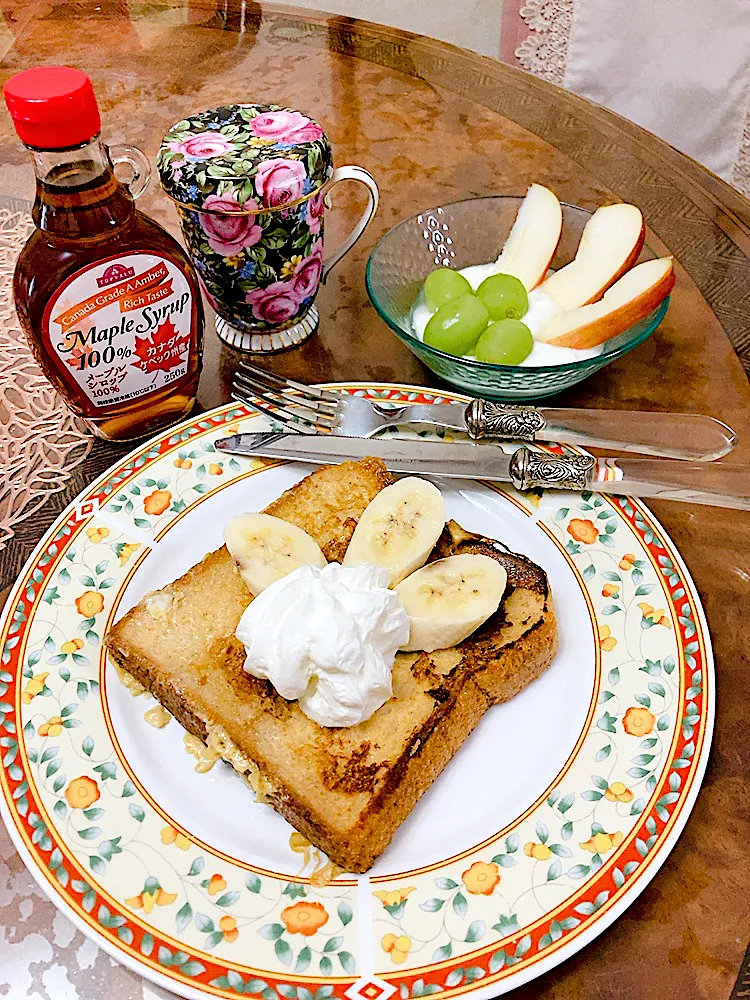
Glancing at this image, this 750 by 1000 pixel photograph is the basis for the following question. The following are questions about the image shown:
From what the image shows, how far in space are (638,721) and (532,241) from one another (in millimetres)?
914

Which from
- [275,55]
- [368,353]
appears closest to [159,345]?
[368,353]

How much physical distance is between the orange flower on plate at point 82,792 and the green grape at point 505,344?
0.82 meters

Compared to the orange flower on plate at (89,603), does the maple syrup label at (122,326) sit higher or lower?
higher

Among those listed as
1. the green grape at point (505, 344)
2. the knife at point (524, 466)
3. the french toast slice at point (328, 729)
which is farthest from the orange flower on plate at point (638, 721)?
the green grape at point (505, 344)

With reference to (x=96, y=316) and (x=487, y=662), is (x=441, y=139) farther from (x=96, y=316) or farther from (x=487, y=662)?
(x=487, y=662)

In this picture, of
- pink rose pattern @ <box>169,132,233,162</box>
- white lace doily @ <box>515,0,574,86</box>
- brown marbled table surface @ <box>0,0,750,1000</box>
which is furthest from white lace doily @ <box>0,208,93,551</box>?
white lace doily @ <box>515,0,574,86</box>

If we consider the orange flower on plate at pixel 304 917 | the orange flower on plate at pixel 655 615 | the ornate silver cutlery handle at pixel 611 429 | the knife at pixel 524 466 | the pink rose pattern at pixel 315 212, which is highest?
the pink rose pattern at pixel 315 212

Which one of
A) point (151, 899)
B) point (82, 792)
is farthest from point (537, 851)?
point (82, 792)

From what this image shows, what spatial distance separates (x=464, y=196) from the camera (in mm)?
1820

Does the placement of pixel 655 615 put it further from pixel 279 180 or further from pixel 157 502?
pixel 279 180

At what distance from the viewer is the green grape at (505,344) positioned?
133 cm

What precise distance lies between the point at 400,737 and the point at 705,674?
1.23 ft

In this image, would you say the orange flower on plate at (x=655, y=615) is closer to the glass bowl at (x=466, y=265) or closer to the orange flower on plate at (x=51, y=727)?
the glass bowl at (x=466, y=265)

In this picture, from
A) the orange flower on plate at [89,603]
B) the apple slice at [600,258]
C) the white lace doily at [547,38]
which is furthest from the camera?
the white lace doily at [547,38]
